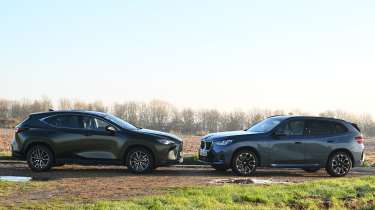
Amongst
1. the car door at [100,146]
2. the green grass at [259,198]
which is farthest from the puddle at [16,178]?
the green grass at [259,198]

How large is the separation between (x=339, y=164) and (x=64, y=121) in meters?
8.19

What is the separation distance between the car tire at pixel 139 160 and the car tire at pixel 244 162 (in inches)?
91.9

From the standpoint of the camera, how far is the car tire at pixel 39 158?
15.9 metres

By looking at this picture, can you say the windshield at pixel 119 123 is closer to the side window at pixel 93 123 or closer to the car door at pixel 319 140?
the side window at pixel 93 123

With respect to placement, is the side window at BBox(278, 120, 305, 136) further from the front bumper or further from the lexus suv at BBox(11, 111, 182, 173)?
the lexus suv at BBox(11, 111, 182, 173)

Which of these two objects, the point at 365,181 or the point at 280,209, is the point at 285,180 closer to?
the point at 365,181

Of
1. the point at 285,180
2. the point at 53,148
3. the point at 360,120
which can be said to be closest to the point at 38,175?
the point at 53,148

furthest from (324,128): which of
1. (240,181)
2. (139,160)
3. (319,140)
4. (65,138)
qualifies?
(65,138)

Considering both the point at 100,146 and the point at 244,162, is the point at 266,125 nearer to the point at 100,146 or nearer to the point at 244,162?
the point at 244,162

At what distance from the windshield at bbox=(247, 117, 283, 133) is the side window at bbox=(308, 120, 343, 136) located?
969 millimetres

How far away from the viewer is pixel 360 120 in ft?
287

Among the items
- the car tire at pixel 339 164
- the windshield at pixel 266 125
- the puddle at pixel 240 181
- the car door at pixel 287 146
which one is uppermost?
the windshield at pixel 266 125

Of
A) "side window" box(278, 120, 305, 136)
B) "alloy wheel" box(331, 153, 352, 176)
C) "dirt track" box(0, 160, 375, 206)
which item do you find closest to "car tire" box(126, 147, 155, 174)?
"dirt track" box(0, 160, 375, 206)

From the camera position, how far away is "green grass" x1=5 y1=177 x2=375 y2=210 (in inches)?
406
